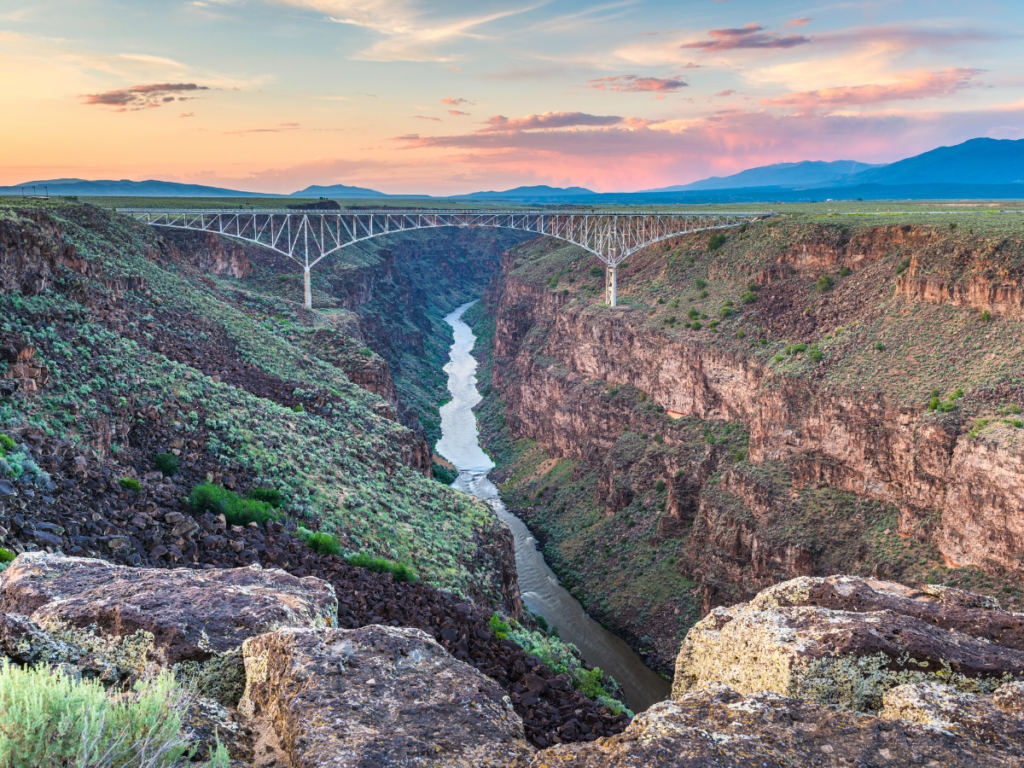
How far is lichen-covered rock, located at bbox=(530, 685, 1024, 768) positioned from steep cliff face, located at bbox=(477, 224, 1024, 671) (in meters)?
33.2

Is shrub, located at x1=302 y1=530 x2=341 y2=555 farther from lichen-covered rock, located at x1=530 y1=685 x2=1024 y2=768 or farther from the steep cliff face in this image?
the steep cliff face

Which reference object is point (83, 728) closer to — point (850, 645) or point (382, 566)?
point (850, 645)

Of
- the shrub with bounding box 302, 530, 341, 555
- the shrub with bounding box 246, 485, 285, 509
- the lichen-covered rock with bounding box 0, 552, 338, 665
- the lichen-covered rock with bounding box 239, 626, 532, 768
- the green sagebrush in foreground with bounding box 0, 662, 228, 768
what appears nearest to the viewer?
the green sagebrush in foreground with bounding box 0, 662, 228, 768

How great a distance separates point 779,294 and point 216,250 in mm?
53929

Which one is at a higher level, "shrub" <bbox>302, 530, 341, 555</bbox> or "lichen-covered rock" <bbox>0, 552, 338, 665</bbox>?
"lichen-covered rock" <bbox>0, 552, 338, 665</bbox>

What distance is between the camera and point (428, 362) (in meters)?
108

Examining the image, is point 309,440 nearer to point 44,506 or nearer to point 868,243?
point 44,506

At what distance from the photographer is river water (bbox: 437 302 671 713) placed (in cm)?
4147

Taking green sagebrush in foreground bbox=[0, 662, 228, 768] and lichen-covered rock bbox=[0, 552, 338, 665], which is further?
lichen-covered rock bbox=[0, 552, 338, 665]

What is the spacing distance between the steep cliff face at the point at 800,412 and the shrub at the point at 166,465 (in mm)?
35463

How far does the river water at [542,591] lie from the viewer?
41.5 meters

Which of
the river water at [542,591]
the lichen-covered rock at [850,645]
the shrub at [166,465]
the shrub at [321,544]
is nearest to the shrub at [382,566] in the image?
the shrub at [321,544]

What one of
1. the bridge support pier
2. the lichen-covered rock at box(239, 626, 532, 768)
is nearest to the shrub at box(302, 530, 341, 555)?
the lichen-covered rock at box(239, 626, 532, 768)

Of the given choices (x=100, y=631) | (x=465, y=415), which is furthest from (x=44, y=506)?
(x=465, y=415)
